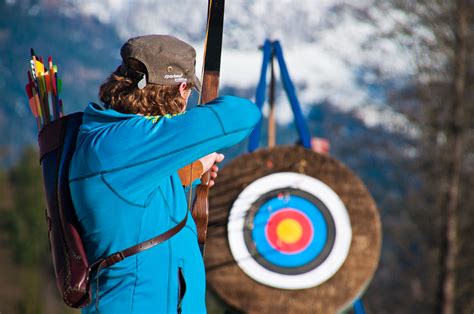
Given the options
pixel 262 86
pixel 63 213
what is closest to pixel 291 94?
pixel 262 86

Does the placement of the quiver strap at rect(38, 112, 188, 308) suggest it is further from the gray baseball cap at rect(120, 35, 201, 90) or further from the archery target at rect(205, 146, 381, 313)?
the archery target at rect(205, 146, 381, 313)

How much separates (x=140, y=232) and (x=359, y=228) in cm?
157

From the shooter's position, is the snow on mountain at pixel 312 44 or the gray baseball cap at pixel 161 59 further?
the snow on mountain at pixel 312 44

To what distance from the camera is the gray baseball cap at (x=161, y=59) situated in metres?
1.24

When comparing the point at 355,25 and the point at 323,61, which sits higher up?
the point at 355,25

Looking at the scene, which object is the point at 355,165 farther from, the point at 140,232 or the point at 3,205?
the point at 140,232

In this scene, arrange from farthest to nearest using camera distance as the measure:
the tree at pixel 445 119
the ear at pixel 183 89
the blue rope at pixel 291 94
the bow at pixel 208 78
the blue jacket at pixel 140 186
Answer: the tree at pixel 445 119
the blue rope at pixel 291 94
the bow at pixel 208 78
the ear at pixel 183 89
the blue jacket at pixel 140 186

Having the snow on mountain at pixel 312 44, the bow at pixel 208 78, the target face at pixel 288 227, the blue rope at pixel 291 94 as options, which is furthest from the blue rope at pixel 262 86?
the bow at pixel 208 78

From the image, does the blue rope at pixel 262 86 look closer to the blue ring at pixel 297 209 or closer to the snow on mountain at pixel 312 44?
the blue ring at pixel 297 209

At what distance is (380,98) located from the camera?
809 centimetres

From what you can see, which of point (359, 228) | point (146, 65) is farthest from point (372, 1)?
point (146, 65)

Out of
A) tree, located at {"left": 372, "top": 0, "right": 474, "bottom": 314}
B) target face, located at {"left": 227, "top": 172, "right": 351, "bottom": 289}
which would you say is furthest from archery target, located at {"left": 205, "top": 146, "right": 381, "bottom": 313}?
tree, located at {"left": 372, "top": 0, "right": 474, "bottom": 314}

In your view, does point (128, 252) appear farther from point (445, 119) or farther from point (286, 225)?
point (445, 119)

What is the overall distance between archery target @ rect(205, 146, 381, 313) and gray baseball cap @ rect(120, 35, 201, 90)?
1397 millimetres
